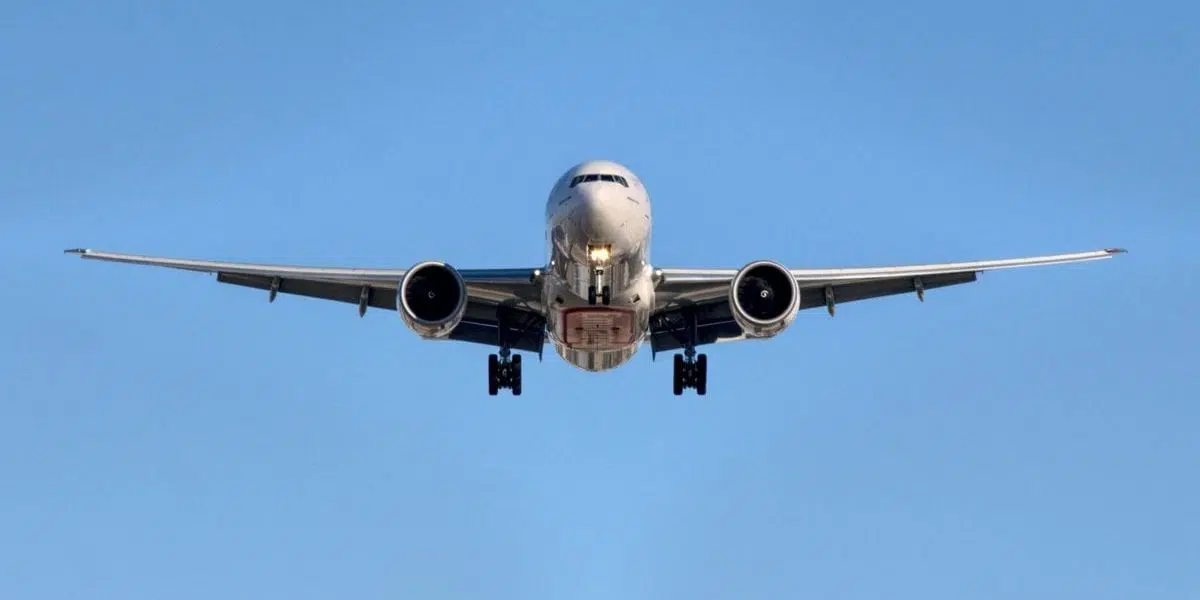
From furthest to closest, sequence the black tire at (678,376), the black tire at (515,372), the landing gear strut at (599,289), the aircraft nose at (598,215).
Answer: the black tire at (678,376), the black tire at (515,372), the landing gear strut at (599,289), the aircraft nose at (598,215)

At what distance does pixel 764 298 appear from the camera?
32.1m

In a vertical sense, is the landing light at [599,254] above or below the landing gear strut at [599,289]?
above

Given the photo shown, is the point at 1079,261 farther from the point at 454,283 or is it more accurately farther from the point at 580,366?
the point at 454,283

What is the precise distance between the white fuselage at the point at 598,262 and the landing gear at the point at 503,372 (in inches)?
116

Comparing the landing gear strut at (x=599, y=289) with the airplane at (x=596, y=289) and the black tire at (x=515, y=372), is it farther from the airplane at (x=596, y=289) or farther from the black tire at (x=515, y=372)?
the black tire at (x=515, y=372)

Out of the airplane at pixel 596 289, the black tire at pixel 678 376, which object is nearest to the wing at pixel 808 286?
the airplane at pixel 596 289

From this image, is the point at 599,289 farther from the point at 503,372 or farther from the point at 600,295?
the point at 503,372

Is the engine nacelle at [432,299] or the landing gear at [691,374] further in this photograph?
the landing gear at [691,374]

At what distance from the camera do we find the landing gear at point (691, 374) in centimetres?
3722

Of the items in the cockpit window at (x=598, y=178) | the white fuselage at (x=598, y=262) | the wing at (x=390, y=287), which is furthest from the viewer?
the wing at (x=390, y=287)

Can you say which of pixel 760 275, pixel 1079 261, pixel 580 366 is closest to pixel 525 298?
pixel 580 366

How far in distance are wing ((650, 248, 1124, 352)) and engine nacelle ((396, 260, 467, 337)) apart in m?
4.04

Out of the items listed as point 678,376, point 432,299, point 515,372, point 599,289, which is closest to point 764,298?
point 599,289

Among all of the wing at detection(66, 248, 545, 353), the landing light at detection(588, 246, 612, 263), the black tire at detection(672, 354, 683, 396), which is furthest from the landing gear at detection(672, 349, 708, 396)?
the landing light at detection(588, 246, 612, 263)
